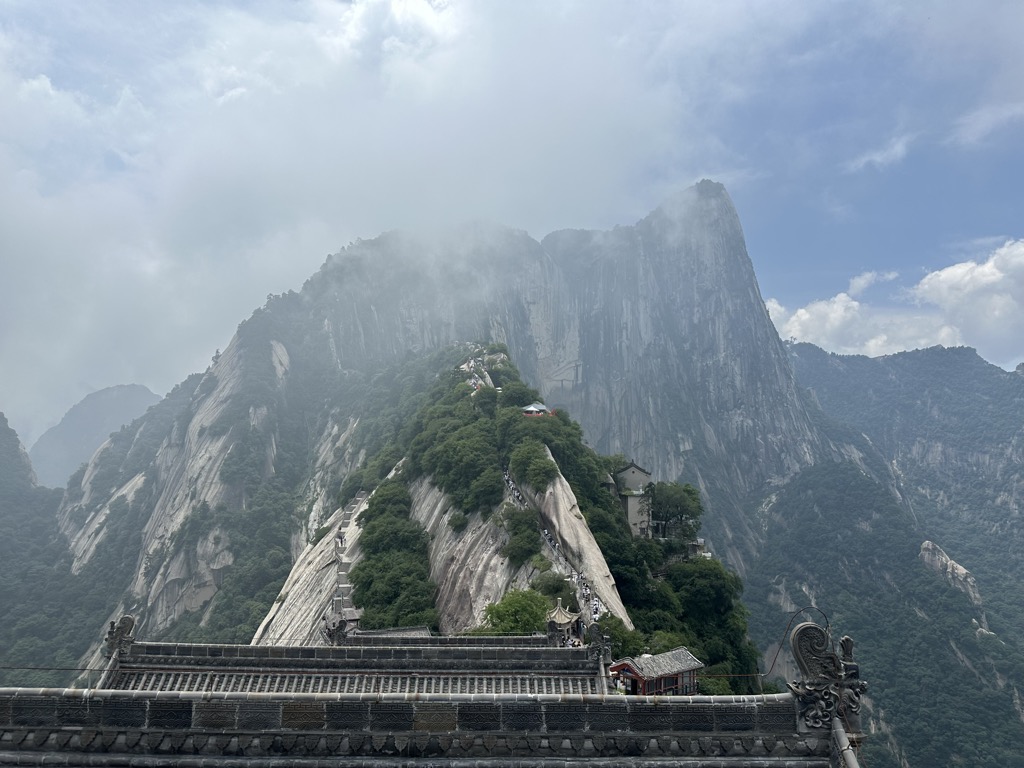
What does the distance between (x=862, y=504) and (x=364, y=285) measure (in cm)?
14116

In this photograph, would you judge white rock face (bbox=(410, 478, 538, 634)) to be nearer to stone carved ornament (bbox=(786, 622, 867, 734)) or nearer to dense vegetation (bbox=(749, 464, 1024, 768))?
dense vegetation (bbox=(749, 464, 1024, 768))

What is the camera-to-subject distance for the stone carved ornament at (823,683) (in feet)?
28.5

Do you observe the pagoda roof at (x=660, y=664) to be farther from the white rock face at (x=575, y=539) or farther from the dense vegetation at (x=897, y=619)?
the dense vegetation at (x=897, y=619)

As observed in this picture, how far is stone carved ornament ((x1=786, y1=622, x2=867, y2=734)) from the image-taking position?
28.5 ft

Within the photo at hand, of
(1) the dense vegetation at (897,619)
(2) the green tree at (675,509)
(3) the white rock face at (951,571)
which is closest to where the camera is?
(2) the green tree at (675,509)

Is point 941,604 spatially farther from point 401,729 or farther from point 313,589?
point 401,729

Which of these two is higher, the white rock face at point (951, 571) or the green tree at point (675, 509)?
the white rock face at point (951, 571)

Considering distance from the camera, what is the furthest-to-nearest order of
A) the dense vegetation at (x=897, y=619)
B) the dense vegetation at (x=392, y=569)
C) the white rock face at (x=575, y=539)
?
the dense vegetation at (x=897, y=619)
the dense vegetation at (x=392, y=569)
the white rock face at (x=575, y=539)

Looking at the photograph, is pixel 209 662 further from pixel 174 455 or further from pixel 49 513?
pixel 49 513

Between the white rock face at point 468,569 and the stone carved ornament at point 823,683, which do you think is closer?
the stone carved ornament at point 823,683

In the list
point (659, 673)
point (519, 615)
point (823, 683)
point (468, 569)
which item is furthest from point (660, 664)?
point (823, 683)

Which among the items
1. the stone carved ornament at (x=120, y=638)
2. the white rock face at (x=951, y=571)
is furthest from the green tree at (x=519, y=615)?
the white rock face at (x=951, y=571)

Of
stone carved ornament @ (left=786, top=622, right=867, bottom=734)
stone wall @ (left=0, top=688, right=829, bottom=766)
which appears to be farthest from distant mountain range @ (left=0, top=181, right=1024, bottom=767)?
stone carved ornament @ (left=786, top=622, right=867, bottom=734)

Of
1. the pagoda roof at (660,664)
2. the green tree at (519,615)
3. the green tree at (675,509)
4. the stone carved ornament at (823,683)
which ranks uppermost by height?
the green tree at (675,509)
